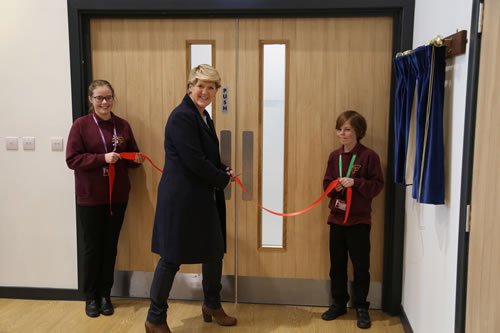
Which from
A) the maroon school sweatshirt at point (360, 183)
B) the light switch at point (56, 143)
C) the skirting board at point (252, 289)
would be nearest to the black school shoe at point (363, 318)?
the skirting board at point (252, 289)

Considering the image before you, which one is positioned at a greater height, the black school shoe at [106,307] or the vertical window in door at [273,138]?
the vertical window in door at [273,138]

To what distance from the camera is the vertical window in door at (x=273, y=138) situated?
2.89 m

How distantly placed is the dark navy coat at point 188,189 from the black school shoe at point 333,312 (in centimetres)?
91

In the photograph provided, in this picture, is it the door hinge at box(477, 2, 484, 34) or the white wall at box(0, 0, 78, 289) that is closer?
the door hinge at box(477, 2, 484, 34)

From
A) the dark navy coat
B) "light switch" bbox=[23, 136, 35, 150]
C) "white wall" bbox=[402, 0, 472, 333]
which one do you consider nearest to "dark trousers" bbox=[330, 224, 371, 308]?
"white wall" bbox=[402, 0, 472, 333]

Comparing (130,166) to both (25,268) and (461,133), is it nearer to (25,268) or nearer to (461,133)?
(25,268)

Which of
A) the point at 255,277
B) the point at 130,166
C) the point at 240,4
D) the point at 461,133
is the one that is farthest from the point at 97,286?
the point at 461,133

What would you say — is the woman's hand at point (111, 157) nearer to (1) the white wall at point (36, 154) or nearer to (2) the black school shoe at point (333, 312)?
(1) the white wall at point (36, 154)

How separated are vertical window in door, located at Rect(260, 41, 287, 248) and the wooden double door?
0.02 meters

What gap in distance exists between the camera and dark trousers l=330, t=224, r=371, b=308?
107 inches

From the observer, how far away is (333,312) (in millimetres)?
2844

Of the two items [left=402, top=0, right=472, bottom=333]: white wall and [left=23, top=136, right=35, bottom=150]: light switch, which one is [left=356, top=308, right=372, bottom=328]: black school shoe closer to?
[left=402, top=0, right=472, bottom=333]: white wall

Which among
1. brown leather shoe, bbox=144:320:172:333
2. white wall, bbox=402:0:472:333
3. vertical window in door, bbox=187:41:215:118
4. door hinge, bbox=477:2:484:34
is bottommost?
brown leather shoe, bbox=144:320:172:333

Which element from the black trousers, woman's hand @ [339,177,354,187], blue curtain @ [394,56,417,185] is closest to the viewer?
blue curtain @ [394,56,417,185]
